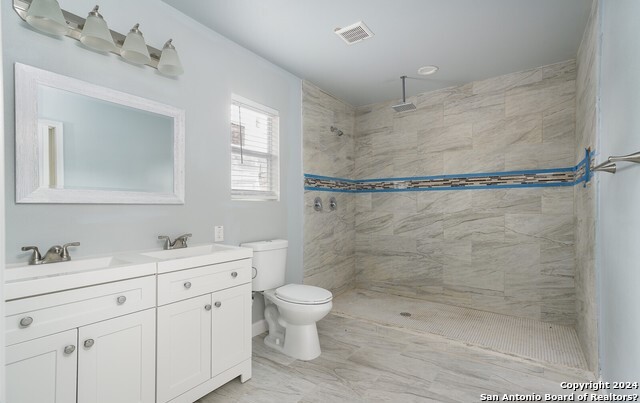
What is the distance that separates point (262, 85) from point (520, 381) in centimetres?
294

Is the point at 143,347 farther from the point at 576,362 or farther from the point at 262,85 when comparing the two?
the point at 576,362

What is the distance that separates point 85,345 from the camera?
4.42 ft

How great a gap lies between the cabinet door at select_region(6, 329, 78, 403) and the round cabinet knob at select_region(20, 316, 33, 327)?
68 mm

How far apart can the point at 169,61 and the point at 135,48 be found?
0.20m

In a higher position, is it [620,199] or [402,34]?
[402,34]

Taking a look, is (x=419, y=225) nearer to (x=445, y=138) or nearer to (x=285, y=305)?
(x=445, y=138)

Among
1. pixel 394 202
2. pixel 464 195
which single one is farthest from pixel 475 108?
pixel 394 202

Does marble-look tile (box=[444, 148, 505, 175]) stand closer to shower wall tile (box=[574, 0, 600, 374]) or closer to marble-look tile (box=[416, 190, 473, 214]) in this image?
marble-look tile (box=[416, 190, 473, 214])

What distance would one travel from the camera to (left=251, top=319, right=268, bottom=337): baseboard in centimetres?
272

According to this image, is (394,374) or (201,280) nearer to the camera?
(201,280)

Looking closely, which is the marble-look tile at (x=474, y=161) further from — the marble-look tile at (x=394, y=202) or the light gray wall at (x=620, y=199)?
the light gray wall at (x=620, y=199)

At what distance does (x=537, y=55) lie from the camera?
9.12ft

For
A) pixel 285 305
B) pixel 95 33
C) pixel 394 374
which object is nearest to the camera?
pixel 95 33

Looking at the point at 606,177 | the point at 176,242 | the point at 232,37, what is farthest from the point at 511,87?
the point at 176,242
